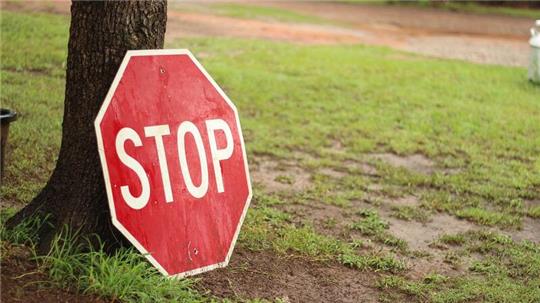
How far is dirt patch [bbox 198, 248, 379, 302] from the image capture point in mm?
4109

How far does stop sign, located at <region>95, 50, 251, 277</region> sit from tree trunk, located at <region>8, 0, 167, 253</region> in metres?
0.21

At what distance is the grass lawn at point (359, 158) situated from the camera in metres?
4.63

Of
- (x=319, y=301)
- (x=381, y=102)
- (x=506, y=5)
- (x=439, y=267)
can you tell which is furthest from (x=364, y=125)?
(x=506, y=5)

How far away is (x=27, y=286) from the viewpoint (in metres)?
3.45

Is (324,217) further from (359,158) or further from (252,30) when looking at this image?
(252,30)

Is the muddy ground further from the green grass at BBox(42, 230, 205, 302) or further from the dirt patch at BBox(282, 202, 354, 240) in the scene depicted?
the green grass at BBox(42, 230, 205, 302)

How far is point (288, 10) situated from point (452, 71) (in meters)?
8.59

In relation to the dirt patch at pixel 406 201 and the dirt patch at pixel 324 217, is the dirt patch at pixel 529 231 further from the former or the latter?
the dirt patch at pixel 324 217

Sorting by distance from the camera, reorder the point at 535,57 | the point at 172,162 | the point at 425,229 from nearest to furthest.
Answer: the point at 172,162 → the point at 425,229 → the point at 535,57

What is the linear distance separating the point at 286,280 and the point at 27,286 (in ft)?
4.85

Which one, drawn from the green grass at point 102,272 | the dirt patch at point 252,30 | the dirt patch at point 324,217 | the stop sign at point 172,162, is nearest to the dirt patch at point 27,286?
the green grass at point 102,272

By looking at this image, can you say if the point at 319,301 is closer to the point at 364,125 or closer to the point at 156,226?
the point at 156,226

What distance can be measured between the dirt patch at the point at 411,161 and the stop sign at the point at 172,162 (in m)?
3.39

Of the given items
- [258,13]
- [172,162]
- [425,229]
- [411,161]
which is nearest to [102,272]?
Result: [172,162]
